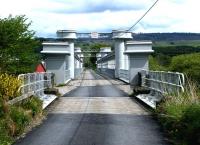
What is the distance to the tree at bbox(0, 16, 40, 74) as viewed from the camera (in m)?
49.5

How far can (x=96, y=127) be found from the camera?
15.2 meters

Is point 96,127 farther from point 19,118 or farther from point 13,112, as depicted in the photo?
point 13,112

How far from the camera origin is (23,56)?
52125mm

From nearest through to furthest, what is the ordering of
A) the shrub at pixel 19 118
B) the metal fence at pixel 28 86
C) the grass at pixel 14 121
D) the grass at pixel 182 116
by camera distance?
the grass at pixel 182 116, the grass at pixel 14 121, the shrub at pixel 19 118, the metal fence at pixel 28 86

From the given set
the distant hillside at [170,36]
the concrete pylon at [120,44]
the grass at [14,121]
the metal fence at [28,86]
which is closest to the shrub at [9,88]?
the metal fence at [28,86]

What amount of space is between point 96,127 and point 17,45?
37.4 meters

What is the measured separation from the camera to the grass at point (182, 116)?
1180 centimetres

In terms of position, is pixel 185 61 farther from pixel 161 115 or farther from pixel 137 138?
pixel 137 138

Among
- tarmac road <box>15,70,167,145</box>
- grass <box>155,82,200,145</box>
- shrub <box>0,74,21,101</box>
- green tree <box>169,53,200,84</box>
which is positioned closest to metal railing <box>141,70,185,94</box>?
grass <box>155,82,200,145</box>

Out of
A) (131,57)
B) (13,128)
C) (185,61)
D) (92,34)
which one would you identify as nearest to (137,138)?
(13,128)

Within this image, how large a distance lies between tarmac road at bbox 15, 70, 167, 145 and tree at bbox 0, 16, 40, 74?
91.1 feet

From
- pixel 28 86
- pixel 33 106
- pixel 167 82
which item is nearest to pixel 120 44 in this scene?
pixel 167 82

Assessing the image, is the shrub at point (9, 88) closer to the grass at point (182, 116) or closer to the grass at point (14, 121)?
the grass at point (14, 121)

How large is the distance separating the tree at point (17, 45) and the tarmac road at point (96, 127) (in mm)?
27755
